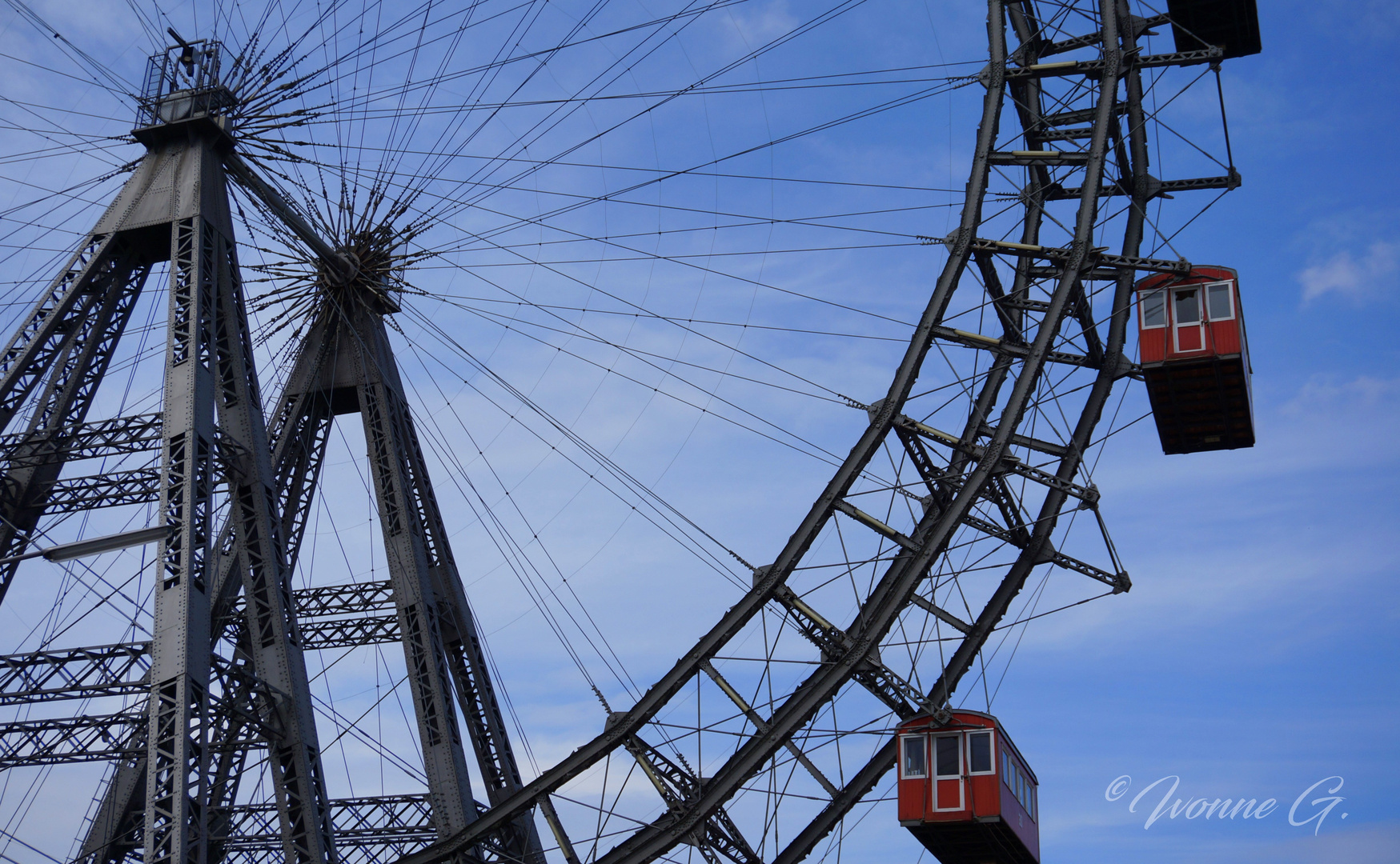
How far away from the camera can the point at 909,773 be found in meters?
24.7

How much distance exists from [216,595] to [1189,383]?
17482mm

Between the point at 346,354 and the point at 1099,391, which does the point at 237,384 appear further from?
the point at 1099,391

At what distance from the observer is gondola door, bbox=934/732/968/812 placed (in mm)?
24172

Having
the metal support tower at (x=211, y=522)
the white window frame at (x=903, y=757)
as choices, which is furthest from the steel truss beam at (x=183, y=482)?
the white window frame at (x=903, y=757)

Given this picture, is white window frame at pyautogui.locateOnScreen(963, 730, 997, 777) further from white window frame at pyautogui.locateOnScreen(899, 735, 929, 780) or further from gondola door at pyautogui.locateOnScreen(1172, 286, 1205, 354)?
gondola door at pyautogui.locateOnScreen(1172, 286, 1205, 354)

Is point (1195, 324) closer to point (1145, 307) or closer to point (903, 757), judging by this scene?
point (1145, 307)

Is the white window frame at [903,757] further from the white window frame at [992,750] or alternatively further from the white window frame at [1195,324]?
the white window frame at [1195,324]

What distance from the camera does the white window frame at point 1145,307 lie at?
25875mm

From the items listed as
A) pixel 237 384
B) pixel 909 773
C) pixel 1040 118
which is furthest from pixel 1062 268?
pixel 237 384

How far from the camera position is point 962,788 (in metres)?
24.2

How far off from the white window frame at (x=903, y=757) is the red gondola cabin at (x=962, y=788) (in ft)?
0.04

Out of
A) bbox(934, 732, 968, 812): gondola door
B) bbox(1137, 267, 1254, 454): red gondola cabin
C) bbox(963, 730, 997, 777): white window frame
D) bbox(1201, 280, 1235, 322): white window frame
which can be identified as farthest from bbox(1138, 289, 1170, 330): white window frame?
bbox(934, 732, 968, 812): gondola door

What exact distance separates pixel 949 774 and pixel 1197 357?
7.80 m

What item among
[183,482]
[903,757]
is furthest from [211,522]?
[903,757]
